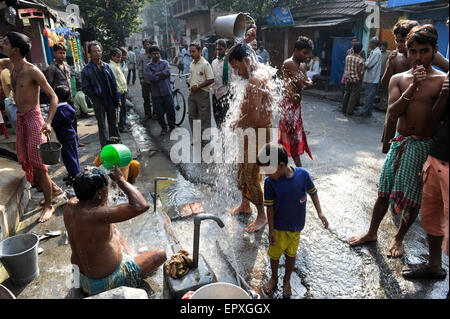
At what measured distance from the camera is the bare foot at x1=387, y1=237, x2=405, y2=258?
3.14 meters

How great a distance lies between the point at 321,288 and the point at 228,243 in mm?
1112

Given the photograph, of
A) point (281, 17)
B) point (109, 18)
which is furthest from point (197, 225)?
point (109, 18)

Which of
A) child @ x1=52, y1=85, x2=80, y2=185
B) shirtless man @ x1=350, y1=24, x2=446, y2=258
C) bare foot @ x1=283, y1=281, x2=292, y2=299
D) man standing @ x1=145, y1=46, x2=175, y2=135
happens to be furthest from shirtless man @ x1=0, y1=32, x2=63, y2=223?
shirtless man @ x1=350, y1=24, x2=446, y2=258

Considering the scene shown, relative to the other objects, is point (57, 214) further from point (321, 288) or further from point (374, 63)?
point (374, 63)

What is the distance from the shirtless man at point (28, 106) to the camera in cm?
374

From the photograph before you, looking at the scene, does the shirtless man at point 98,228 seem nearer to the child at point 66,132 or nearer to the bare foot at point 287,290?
the bare foot at point 287,290

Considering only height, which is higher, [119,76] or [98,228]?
[119,76]

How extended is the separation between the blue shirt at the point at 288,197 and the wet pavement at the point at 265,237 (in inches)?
27.1

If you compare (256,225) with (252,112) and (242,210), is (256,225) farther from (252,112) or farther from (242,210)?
(252,112)

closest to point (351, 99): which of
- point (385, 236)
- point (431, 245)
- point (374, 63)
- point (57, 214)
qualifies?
point (374, 63)

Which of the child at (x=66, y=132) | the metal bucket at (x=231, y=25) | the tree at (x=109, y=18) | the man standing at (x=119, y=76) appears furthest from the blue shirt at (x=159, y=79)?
the tree at (x=109, y=18)

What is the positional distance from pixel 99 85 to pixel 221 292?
5001 mm

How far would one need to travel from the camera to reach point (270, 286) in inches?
110

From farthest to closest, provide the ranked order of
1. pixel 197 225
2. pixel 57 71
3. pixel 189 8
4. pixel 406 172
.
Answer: pixel 189 8 → pixel 57 71 → pixel 406 172 → pixel 197 225
